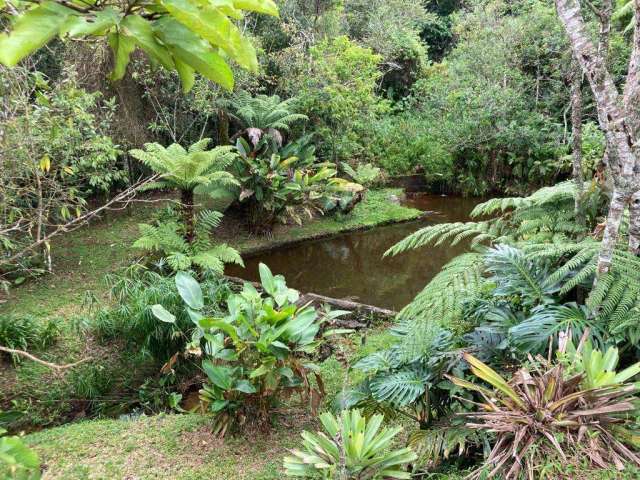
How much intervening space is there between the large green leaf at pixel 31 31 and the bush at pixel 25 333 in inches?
158

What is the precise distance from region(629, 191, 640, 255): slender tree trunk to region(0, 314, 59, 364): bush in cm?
422

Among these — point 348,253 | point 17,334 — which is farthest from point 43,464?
point 348,253

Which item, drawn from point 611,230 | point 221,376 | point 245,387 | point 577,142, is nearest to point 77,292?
point 221,376

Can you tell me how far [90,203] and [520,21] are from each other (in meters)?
8.70

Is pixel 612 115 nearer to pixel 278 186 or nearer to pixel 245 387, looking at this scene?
pixel 245 387

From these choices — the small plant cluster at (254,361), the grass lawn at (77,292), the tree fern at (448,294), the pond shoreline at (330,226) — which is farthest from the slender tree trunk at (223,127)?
the tree fern at (448,294)

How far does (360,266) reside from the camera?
23.1 feet

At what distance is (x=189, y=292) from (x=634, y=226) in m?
2.47

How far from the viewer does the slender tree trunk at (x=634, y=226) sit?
236 centimetres

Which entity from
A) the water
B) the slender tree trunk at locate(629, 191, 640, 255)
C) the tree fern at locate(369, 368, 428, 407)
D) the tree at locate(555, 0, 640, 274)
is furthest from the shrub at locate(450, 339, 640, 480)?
the water

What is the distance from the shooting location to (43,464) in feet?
8.74

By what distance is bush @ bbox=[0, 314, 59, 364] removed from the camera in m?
4.05

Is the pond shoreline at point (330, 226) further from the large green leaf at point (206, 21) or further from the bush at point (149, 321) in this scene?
the large green leaf at point (206, 21)

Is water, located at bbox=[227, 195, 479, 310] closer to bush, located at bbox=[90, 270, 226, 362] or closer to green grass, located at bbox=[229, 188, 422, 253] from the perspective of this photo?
green grass, located at bbox=[229, 188, 422, 253]
